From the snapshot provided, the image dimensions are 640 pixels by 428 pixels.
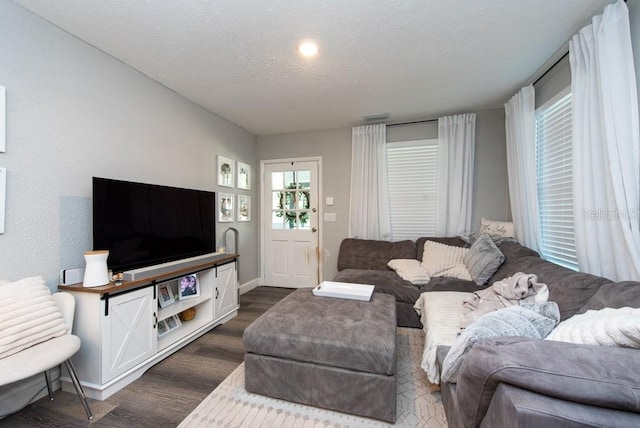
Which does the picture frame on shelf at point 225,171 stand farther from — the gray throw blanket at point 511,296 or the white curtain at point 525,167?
the white curtain at point 525,167

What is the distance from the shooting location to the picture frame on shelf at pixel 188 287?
2588mm

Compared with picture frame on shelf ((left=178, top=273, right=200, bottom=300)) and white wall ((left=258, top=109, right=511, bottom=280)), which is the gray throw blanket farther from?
picture frame on shelf ((left=178, top=273, right=200, bottom=300))

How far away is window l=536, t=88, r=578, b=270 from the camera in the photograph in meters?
2.23

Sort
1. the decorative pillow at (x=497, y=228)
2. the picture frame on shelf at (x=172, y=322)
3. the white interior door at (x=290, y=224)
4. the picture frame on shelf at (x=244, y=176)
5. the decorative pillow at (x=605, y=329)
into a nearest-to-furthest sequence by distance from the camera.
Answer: the decorative pillow at (x=605, y=329), the picture frame on shelf at (x=172, y=322), the decorative pillow at (x=497, y=228), the picture frame on shelf at (x=244, y=176), the white interior door at (x=290, y=224)

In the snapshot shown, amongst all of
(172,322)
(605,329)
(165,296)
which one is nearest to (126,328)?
(165,296)

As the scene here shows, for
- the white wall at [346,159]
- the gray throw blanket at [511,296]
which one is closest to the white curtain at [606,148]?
the gray throw blanket at [511,296]

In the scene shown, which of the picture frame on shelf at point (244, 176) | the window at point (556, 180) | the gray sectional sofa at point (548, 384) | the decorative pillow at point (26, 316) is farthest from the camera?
the picture frame on shelf at point (244, 176)

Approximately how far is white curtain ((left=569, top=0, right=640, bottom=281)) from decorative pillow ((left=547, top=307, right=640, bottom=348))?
31.1 inches

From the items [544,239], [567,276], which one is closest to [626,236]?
[567,276]

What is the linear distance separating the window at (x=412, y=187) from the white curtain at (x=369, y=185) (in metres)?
0.13

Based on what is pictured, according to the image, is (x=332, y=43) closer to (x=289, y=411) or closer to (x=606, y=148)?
(x=606, y=148)

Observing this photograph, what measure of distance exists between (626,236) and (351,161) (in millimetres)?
2939

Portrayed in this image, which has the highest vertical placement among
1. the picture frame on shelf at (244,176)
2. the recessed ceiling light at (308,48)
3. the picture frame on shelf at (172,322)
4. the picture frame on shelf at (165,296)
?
the recessed ceiling light at (308,48)

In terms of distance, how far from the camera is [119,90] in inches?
89.0
